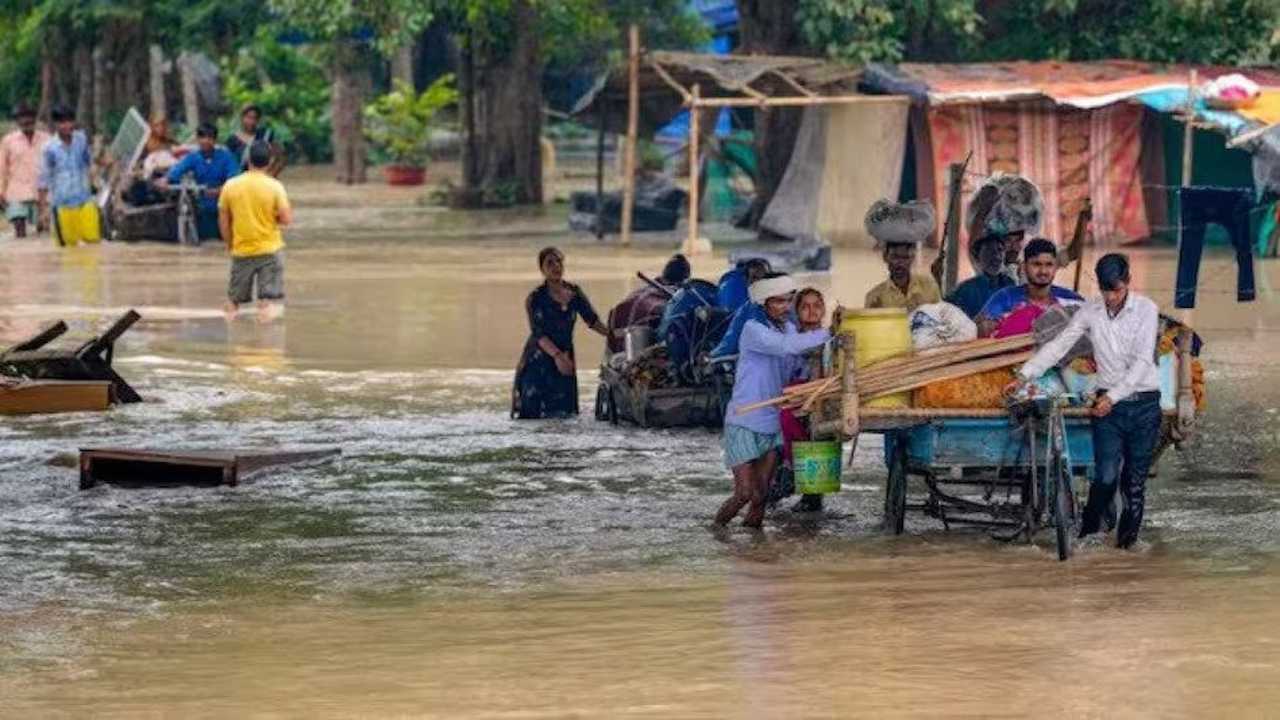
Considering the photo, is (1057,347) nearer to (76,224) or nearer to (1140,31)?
(76,224)

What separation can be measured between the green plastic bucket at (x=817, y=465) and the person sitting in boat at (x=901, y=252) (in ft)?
3.36

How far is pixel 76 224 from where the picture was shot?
3097cm

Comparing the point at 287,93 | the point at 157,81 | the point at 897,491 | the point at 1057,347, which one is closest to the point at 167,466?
the point at 897,491

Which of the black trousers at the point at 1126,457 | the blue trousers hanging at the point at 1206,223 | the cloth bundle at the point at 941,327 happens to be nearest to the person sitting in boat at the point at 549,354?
the blue trousers hanging at the point at 1206,223

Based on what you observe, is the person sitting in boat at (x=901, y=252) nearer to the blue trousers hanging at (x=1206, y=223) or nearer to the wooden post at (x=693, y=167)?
the blue trousers hanging at (x=1206, y=223)

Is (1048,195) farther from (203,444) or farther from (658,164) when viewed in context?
(203,444)

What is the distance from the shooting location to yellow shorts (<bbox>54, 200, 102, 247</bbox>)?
30.8 metres

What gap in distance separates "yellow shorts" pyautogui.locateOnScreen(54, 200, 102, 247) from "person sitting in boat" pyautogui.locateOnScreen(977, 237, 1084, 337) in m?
20.4

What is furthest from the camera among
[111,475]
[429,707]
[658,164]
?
[658,164]

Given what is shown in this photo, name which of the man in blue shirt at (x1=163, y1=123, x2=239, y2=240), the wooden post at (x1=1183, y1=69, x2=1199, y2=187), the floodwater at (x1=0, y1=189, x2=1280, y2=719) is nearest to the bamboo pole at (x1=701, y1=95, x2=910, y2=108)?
the wooden post at (x1=1183, y1=69, x2=1199, y2=187)

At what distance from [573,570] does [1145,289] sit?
14.4 meters

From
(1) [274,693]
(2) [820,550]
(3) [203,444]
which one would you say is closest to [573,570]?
(2) [820,550]

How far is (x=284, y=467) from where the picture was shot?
45.6ft

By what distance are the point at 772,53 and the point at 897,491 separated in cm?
2179
